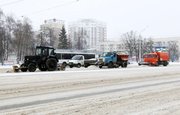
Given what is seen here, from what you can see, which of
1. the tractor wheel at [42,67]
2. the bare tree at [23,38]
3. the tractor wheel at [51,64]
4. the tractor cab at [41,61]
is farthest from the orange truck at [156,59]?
the bare tree at [23,38]

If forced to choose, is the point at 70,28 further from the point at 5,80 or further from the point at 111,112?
the point at 111,112

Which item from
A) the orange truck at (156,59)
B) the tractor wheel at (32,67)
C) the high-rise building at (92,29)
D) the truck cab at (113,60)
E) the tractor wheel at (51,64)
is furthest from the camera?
the high-rise building at (92,29)

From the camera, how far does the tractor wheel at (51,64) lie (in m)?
34.4

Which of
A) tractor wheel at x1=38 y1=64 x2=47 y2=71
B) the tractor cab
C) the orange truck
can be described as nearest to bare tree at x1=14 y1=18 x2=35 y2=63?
the orange truck

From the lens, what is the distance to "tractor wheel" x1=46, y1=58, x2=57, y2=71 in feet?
113

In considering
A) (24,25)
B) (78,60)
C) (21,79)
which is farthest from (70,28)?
(21,79)

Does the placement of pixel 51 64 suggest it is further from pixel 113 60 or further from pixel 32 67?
pixel 113 60

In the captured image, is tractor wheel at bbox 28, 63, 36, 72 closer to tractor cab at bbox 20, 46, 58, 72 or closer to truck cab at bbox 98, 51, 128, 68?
tractor cab at bbox 20, 46, 58, 72

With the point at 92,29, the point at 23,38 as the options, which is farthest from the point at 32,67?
the point at 92,29

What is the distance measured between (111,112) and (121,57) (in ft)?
125

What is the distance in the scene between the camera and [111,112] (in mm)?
9953

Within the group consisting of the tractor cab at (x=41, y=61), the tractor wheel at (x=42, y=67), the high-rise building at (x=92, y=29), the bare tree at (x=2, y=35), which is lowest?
the tractor wheel at (x=42, y=67)

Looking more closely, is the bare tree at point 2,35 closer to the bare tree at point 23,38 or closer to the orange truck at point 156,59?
the bare tree at point 23,38

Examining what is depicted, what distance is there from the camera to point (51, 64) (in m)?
34.7
